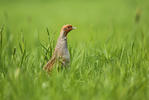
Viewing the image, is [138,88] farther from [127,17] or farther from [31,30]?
[127,17]

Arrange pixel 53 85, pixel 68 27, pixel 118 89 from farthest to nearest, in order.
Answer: pixel 68 27 < pixel 53 85 < pixel 118 89

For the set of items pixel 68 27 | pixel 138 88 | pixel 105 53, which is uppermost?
pixel 68 27

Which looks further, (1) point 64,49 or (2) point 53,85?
(1) point 64,49

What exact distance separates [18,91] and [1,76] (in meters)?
0.68

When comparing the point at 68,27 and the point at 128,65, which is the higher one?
the point at 68,27

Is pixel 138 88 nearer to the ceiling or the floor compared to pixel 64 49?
nearer to the floor

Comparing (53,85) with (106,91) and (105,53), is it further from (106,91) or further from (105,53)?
(105,53)

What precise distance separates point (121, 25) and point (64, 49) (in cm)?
531

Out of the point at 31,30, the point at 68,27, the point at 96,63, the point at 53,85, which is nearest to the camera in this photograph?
the point at 53,85

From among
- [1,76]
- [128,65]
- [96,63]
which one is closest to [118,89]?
[128,65]

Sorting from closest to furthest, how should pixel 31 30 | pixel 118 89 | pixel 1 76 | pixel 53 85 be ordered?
pixel 118 89
pixel 53 85
pixel 1 76
pixel 31 30

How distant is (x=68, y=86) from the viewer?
2.35m

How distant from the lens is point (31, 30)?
745 centimetres

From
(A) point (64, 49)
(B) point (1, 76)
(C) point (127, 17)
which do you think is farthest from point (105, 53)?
(C) point (127, 17)
